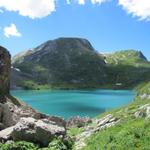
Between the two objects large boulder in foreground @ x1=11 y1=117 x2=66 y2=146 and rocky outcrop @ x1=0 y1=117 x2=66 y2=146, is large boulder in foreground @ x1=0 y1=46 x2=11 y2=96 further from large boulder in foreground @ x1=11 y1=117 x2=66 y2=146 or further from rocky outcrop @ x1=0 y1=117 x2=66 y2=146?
large boulder in foreground @ x1=11 y1=117 x2=66 y2=146

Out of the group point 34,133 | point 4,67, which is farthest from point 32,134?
point 4,67

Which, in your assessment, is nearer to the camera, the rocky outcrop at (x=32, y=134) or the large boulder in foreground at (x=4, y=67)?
the rocky outcrop at (x=32, y=134)

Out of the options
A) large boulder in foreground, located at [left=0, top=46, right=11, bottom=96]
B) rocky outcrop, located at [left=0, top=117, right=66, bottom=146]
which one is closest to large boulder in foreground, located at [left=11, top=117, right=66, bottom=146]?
rocky outcrop, located at [left=0, top=117, right=66, bottom=146]

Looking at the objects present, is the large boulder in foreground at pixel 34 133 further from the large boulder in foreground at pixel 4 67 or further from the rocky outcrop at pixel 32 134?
the large boulder in foreground at pixel 4 67

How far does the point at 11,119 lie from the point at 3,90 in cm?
3754

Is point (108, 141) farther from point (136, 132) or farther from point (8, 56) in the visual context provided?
point (8, 56)

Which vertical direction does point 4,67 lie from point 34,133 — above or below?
above

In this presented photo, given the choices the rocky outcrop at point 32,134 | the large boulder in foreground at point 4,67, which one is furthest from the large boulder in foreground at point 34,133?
the large boulder in foreground at point 4,67

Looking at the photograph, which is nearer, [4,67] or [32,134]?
[32,134]

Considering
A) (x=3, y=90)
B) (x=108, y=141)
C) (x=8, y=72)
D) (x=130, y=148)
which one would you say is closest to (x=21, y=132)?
(x=108, y=141)

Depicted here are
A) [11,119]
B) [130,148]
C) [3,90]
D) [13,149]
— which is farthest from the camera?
[3,90]

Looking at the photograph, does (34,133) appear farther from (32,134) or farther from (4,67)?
(4,67)

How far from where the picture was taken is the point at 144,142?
22984mm

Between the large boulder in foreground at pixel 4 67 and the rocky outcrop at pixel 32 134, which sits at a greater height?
the large boulder in foreground at pixel 4 67
